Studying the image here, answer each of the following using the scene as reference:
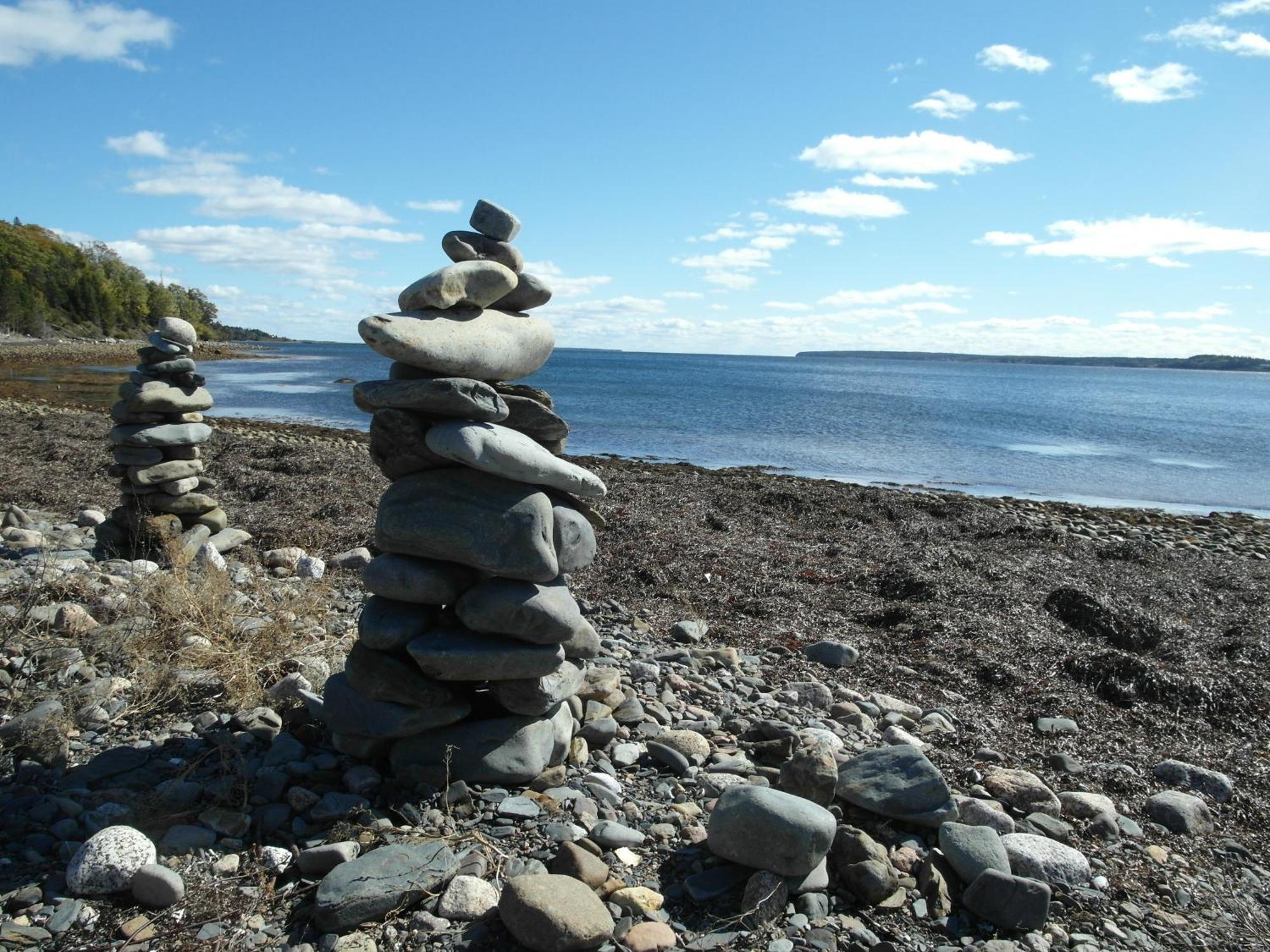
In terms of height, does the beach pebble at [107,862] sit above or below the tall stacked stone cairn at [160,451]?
below

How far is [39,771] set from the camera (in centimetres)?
498

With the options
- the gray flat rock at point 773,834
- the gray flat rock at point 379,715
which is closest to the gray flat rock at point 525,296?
the gray flat rock at point 379,715

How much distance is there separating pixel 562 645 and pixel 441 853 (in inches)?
62.7

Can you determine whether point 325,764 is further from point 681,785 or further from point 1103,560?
point 1103,560

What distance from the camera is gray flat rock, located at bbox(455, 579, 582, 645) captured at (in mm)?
5180

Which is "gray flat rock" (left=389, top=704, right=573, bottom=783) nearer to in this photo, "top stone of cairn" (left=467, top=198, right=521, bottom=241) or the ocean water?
"top stone of cairn" (left=467, top=198, right=521, bottom=241)

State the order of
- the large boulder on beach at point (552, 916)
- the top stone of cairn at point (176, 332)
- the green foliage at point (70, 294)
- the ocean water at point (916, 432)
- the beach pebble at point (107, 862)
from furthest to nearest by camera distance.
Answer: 1. the green foliage at point (70, 294)
2. the ocean water at point (916, 432)
3. the top stone of cairn at point (176, 332)
4. the beach pebble at point (107, 862)
5. the large boulder on beach at point (552, 916)

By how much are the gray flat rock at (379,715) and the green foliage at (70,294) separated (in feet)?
304

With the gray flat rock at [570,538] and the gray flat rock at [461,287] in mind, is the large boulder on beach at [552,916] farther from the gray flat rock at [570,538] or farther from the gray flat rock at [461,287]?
the gray flat rock at [461,287]

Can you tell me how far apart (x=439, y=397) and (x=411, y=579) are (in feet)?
3.72

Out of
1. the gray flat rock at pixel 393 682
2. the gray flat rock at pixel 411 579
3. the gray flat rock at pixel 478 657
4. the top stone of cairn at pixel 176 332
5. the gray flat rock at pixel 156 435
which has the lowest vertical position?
the gray flat rock at pixel 393 682

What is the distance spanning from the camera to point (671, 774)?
5719mm

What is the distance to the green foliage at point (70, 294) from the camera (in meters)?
93.6

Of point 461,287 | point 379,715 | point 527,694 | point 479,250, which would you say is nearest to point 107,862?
point 379,715
